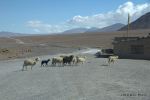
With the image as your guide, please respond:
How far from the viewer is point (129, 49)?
44.5m

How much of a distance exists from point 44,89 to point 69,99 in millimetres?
3346

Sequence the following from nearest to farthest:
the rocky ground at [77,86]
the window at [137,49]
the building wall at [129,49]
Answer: the rocky ground at [77,86]
the building wall at [129,49]
the window at [137,49]

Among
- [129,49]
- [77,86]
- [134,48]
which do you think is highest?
[134,48]

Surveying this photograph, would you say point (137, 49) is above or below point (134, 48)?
below

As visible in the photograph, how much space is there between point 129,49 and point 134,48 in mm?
755

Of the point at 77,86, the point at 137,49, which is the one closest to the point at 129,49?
the point at 137,49

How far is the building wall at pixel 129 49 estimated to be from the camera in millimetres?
41938

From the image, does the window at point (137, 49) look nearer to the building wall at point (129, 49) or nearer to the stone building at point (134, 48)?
the stone building at point (134, 48)

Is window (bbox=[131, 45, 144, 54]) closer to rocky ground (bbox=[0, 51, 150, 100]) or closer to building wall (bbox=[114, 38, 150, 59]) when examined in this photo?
building wall (bbox=[114, 38, 150, 59])

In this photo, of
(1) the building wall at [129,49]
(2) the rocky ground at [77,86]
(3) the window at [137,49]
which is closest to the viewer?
(2) the rocky ground at [77,86]

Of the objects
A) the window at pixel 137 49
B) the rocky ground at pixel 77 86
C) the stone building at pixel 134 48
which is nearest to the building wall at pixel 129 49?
the stone building at pixel 134 48

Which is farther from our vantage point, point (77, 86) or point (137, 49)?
point (137, 49)

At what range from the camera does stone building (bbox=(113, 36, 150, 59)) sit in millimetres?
42031

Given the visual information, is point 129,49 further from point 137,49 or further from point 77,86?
point 77,86
